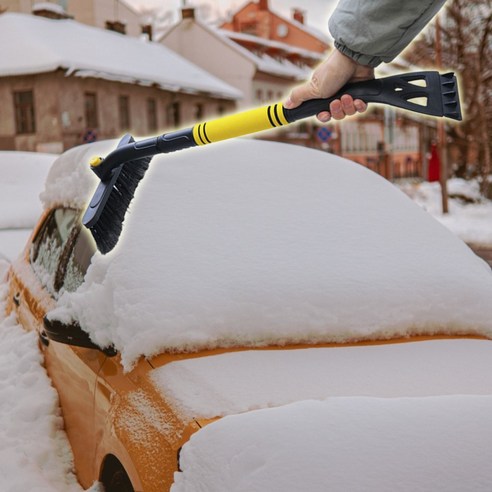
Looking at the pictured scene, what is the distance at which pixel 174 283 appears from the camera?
255cm

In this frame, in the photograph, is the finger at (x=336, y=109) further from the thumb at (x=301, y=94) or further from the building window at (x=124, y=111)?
the building window at (x=124, y=111)

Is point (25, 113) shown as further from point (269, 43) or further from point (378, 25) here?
point (378, 25)

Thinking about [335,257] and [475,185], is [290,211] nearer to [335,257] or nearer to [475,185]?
[335,257]

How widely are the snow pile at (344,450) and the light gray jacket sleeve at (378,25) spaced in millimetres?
847

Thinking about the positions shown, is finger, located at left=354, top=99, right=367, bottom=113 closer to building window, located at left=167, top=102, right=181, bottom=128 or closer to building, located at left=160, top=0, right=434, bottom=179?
building, located at left=160, top=0, right=434, bottom=179

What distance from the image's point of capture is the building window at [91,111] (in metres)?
28.8

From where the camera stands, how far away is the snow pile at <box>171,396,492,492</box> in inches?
67.4

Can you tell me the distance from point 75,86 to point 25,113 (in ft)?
6.71

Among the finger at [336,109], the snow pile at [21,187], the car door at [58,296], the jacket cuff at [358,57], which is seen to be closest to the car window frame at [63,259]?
the car door at [58,296]

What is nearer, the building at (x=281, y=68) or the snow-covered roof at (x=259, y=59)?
the snow-covered roof at (x=259, y=59)

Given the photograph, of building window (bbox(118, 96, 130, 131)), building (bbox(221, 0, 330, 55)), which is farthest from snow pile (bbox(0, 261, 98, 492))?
building (bbox(221, 0, 330, 55))

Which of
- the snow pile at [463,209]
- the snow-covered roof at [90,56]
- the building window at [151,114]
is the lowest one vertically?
the snow pile at [463,209]

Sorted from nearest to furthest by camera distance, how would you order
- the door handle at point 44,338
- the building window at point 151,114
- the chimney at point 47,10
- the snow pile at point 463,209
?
the door handle at point 44,338 < the snow pile at point 463,209 < the chimney at point 47,10 < the building window at point 151,114

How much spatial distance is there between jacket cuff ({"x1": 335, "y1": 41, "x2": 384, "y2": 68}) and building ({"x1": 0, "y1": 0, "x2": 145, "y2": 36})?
113ft
